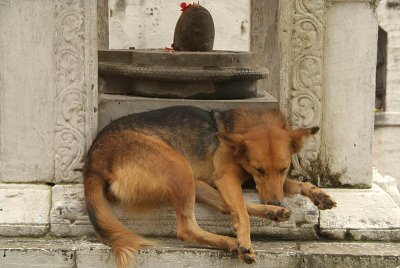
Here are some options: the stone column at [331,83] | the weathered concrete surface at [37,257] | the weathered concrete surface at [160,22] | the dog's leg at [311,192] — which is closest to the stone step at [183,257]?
the weathered concrete surface at [37,257]

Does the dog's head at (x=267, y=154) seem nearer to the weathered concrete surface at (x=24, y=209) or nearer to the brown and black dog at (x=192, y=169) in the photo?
the brown and black dog at (x=192, y=169)

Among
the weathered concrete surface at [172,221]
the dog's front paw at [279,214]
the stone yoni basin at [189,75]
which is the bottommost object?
the weathered concrete surface at [172,221]

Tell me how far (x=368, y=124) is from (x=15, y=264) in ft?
8.31

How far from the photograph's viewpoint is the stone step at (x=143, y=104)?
6582 millimetres

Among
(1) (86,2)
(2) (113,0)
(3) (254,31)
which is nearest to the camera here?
(1) (86,2)

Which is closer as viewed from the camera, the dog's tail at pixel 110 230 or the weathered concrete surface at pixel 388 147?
the dog's tail at pixel 110 230

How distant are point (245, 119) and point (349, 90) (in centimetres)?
78

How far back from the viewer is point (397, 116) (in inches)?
696

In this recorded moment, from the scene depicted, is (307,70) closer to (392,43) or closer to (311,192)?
(311,192)

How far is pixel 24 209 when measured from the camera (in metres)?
6.20

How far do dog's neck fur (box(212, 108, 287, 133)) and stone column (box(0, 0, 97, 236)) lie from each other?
2.87 feet

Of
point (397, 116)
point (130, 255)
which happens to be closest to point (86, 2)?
point (130, 255)

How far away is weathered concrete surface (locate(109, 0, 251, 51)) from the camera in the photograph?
14703 millimetres

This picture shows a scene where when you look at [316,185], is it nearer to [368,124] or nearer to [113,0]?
[368,124]
